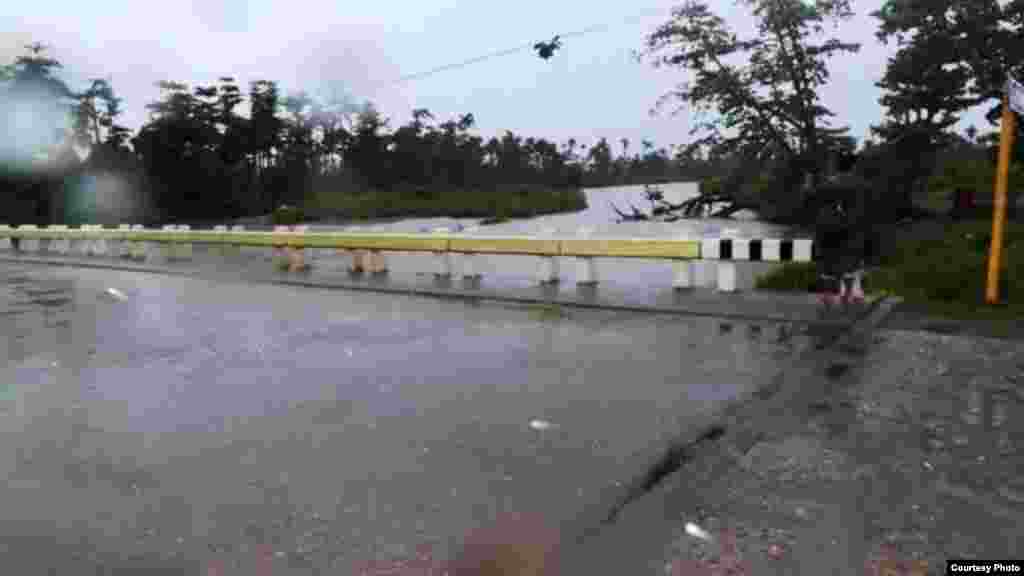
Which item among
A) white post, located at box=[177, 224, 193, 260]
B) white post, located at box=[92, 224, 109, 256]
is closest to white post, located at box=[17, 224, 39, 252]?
white post, located at box=[92, 224, 109, 256]

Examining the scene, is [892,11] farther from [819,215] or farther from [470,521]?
[470,521]

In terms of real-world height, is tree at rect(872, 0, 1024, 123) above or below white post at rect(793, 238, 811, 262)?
above

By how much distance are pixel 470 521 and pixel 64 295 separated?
1127cm

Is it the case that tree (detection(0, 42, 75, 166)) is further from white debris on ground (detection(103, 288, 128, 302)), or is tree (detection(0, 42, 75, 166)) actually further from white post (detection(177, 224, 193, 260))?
white debris on ground (detection(103, 288, 128, 302))

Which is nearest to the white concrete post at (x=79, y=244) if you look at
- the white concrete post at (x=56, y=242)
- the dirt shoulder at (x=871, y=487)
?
the white concrete post at (x=56, y=242)

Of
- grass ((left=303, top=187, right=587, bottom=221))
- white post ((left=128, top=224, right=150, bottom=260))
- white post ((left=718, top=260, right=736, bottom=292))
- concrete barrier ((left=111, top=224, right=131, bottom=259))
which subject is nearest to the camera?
white post ((left=718, top=260, right=736, bottom=292))

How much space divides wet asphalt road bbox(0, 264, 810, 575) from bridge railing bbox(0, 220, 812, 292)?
5.76ft

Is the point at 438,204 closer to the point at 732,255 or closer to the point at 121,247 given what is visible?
the point at 121,247

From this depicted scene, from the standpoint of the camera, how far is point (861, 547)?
10.0 ft

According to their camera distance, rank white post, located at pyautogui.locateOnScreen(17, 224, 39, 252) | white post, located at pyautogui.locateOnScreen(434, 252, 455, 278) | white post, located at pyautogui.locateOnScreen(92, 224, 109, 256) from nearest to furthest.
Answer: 1. white post, located at pyautogui.locateOnScreen(434, 252, 455, 278)
2. white post, located at pyautogui.locateOnScreen(92, 224, 109, 256)
3. white post, located at pyautogui.locateOnScreen(17, 224, 39, 252)

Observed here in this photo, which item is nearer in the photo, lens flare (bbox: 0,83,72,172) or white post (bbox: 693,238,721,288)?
white post (bbox: 693,238,721,288)

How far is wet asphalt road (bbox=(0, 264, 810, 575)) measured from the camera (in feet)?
11.0

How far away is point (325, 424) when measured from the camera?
194 inches

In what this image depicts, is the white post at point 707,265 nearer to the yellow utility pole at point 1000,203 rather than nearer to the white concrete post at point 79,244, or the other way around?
the yellow utility pole at point 1000,203
